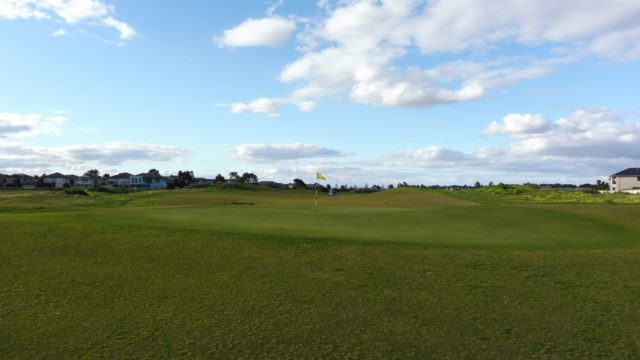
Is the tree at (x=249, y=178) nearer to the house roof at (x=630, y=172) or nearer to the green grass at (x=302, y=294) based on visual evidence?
the house roof at (x=630, y=172)

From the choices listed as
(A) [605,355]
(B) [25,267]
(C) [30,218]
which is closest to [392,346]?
(A) [605,355]

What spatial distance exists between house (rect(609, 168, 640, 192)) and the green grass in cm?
11892

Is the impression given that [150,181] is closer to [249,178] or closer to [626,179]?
[249,178]

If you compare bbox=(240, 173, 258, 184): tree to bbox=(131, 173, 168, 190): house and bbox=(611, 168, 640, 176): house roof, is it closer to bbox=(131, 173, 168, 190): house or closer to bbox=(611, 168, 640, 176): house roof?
bbox=(131, 173, 168, 190): house

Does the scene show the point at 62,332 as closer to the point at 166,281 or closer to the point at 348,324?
the point at 166,281

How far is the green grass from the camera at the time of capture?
9.52m

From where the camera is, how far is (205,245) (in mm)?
17953

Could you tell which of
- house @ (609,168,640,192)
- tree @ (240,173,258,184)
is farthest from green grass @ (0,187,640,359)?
tree @ (240,173,258,184)

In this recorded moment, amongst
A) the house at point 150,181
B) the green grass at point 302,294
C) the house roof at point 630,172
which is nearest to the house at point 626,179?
the house roof at point 630,172

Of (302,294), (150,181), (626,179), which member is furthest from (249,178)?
(302,294)

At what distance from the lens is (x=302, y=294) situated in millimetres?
12734

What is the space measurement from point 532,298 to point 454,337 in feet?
13.7

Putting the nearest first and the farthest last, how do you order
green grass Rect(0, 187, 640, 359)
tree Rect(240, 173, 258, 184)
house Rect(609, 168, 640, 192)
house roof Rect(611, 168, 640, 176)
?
green grass Rect(0, 187, 640, 359), house Rect(609, 168, 640, 192), house roof Rect(611, 168, 640, 176), tree Rect(240, 173, 258, 184)

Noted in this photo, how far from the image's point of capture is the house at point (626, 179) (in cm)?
11844
